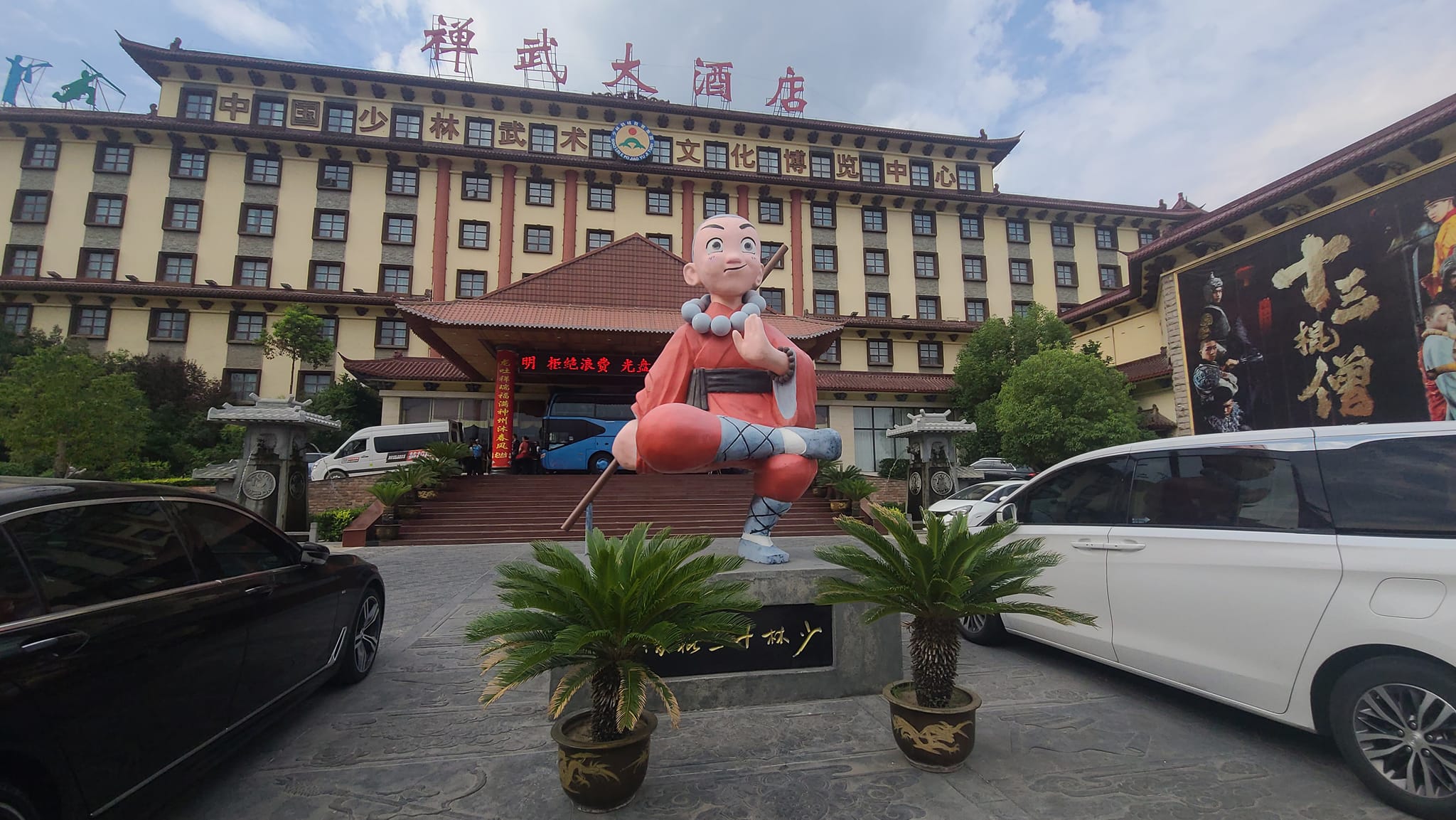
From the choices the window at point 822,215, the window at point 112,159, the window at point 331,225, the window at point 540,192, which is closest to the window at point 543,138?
the window at point 540,192

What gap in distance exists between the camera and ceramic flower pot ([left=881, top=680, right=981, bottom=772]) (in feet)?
9.84

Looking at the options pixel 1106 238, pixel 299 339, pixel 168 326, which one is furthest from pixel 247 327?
pixel 1106 238

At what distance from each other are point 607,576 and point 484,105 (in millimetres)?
31138

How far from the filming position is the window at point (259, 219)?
25.1m

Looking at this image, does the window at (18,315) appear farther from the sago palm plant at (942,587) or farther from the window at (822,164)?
the sago palm plant at (942,587)

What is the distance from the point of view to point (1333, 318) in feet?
45.4

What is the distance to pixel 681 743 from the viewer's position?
3400 millimetres

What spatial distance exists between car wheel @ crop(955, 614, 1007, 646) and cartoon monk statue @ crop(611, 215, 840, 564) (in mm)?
2170

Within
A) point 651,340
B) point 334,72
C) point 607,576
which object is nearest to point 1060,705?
point 607,576

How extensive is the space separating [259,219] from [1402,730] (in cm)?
3304

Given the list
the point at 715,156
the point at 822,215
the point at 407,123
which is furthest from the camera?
the point at 715,156

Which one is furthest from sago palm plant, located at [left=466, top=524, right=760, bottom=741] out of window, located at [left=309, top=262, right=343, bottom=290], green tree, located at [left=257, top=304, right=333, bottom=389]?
window, located at [left=309, top=262, right=343, bottom=290]

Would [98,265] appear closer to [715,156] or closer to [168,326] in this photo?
[168,326]

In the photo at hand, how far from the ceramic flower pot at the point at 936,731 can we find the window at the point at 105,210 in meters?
34.0
